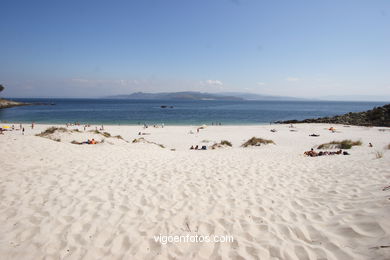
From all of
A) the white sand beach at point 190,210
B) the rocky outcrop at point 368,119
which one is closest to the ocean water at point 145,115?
the rocky outcrop at point 368,119

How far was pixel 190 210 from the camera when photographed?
179 inches

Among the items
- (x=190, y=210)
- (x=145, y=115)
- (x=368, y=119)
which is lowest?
(x=190, y=210)

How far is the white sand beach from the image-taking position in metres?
3.24

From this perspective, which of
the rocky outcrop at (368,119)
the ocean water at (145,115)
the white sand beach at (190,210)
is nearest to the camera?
Result: the white sand beach at (190,210)

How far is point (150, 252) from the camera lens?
3.28 meters

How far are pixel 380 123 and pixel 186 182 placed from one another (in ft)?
141

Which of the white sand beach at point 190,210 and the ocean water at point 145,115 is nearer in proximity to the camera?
the white sand beach at point 190,210

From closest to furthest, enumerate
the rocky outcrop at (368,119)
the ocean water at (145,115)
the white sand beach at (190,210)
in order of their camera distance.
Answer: the white sand beach at (190,210) < the rocky outcrop at (368,119) < the ocean water at (145,115)

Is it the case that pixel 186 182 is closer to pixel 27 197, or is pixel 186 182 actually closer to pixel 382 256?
pixel 27 197

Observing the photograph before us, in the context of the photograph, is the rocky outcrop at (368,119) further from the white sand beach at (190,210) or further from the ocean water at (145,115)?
the white sand beach at (190,210)

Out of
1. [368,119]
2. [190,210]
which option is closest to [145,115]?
[368,119]

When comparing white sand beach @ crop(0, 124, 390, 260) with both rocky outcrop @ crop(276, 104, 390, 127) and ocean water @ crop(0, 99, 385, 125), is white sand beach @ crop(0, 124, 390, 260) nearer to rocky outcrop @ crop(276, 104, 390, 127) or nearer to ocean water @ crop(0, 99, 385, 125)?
rocky outcrop @ crop(276, 104, 390, 127)

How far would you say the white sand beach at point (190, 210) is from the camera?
324 centimetres

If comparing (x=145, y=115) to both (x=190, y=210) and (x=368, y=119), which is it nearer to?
(x=368, y=119)
